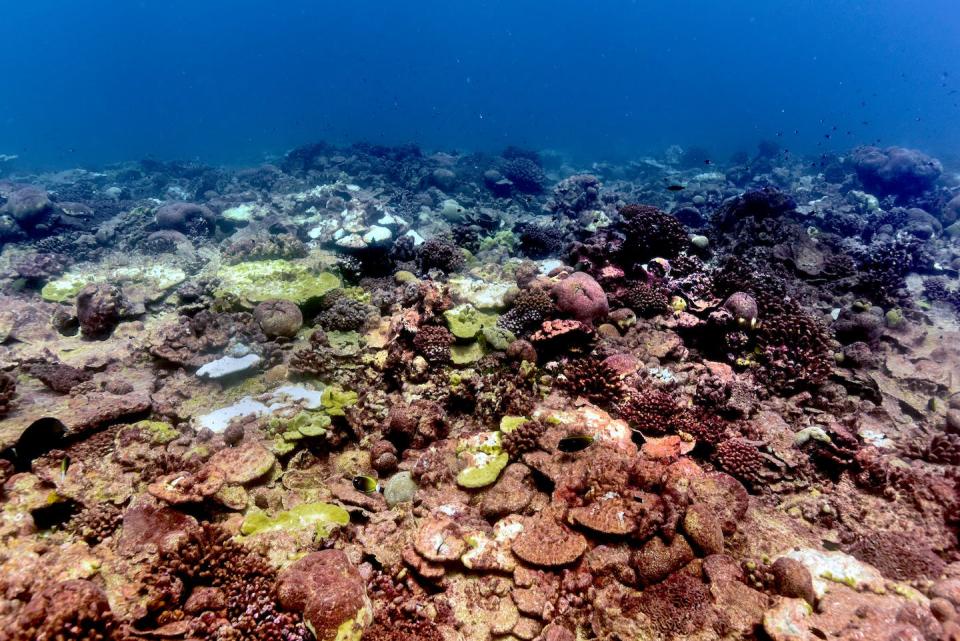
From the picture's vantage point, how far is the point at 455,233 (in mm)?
15141

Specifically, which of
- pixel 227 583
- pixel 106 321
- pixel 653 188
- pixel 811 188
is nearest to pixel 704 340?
pixel 227 583

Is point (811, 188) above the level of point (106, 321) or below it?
above

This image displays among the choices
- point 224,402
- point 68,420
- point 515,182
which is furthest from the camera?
point 515,182

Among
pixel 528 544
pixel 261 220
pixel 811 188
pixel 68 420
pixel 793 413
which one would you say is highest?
pixel 811 188

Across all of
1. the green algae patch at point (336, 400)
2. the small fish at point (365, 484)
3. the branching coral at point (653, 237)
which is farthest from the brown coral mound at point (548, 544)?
the branching coral at point (653, 237)

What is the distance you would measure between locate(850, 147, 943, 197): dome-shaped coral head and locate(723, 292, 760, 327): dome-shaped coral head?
27246 millimetres

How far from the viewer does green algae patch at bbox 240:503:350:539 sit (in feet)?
17.4

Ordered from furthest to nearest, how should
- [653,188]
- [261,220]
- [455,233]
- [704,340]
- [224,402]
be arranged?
[653,188]
[261,220]
[455,233]
[704,340]
[224,402]

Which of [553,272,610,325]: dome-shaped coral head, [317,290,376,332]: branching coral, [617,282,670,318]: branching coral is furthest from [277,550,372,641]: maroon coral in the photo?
[617,282,670,318]: branching coral

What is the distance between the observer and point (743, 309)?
8.19 metres

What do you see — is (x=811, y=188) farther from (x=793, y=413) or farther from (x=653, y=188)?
(x=793, y=413)

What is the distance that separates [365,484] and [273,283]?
6.84 m

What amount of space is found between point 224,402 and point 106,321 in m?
4.63

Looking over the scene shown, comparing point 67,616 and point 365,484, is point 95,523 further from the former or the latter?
point 365,484
